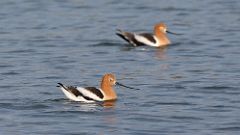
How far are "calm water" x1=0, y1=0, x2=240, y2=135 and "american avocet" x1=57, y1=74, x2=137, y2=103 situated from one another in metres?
0.18

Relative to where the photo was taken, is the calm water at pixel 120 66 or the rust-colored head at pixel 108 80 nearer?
the calm water at pixel 120 66

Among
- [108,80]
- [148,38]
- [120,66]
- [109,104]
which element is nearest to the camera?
[109,104]

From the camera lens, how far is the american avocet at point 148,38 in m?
26.7

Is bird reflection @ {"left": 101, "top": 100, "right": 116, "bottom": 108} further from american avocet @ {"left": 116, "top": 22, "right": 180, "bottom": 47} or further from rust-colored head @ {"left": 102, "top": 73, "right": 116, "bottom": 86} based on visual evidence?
american avocet @ {"left": 116, "top": 22, "right": 180, "bottom": 47}

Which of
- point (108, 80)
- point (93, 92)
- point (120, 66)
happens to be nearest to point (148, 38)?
point (120, 66)

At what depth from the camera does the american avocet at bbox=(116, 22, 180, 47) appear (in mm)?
26734

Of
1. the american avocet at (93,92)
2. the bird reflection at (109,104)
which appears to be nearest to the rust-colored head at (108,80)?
the american avocet at (93,92)

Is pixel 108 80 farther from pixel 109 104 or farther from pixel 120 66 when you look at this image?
pixel 120 66

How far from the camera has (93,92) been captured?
1909 cm

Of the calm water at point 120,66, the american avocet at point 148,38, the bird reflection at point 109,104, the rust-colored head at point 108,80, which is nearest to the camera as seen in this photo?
the calm water at point 120,66

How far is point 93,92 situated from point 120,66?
4.60m

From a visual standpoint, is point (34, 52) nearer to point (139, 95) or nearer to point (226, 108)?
point (139, 95)

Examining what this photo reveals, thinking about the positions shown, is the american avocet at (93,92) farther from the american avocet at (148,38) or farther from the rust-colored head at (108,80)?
the american avocet at (148,38)

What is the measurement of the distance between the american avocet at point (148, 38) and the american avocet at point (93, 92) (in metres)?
7.33
